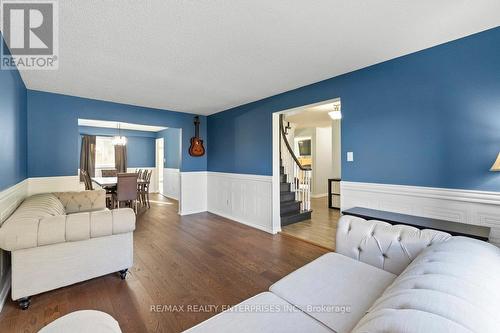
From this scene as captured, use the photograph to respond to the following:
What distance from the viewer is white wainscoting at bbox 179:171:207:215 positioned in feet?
17.0

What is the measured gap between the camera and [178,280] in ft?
7.70

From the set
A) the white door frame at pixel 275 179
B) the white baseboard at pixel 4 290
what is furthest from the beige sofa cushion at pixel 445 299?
the white door frame at pixel 275 179

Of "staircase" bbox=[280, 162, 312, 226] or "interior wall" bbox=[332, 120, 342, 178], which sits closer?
"staircase" bbox=[280, 162, 312, 226]

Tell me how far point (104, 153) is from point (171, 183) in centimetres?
291

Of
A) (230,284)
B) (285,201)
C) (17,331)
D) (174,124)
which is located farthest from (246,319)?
(174,124)

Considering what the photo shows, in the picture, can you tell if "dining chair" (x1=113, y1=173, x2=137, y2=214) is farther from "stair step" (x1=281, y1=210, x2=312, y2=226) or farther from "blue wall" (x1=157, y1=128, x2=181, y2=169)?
"stair step" (x1=281, y1=210, x2=312, y2=226)

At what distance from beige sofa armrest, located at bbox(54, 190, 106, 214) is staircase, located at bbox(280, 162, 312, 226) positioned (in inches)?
126

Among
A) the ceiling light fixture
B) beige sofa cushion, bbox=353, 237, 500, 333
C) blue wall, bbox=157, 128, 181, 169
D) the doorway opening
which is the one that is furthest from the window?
beige sofa cushion, bbox=353, 237, 500, 333

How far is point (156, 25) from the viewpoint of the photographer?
185 centimetres

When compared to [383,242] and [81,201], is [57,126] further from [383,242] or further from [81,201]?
[383,242]

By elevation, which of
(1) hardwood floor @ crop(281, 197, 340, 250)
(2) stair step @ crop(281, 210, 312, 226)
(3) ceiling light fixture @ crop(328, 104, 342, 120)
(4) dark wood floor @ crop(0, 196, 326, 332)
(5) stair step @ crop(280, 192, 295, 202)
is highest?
(3) ceiling light fixture @ crop(328, 104, 342, 120)

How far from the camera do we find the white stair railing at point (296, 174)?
192 inches

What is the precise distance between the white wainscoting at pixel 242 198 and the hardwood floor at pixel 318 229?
1.62 ft

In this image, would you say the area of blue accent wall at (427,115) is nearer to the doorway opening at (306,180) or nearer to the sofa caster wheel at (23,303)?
the doorway opening at (306,180)
